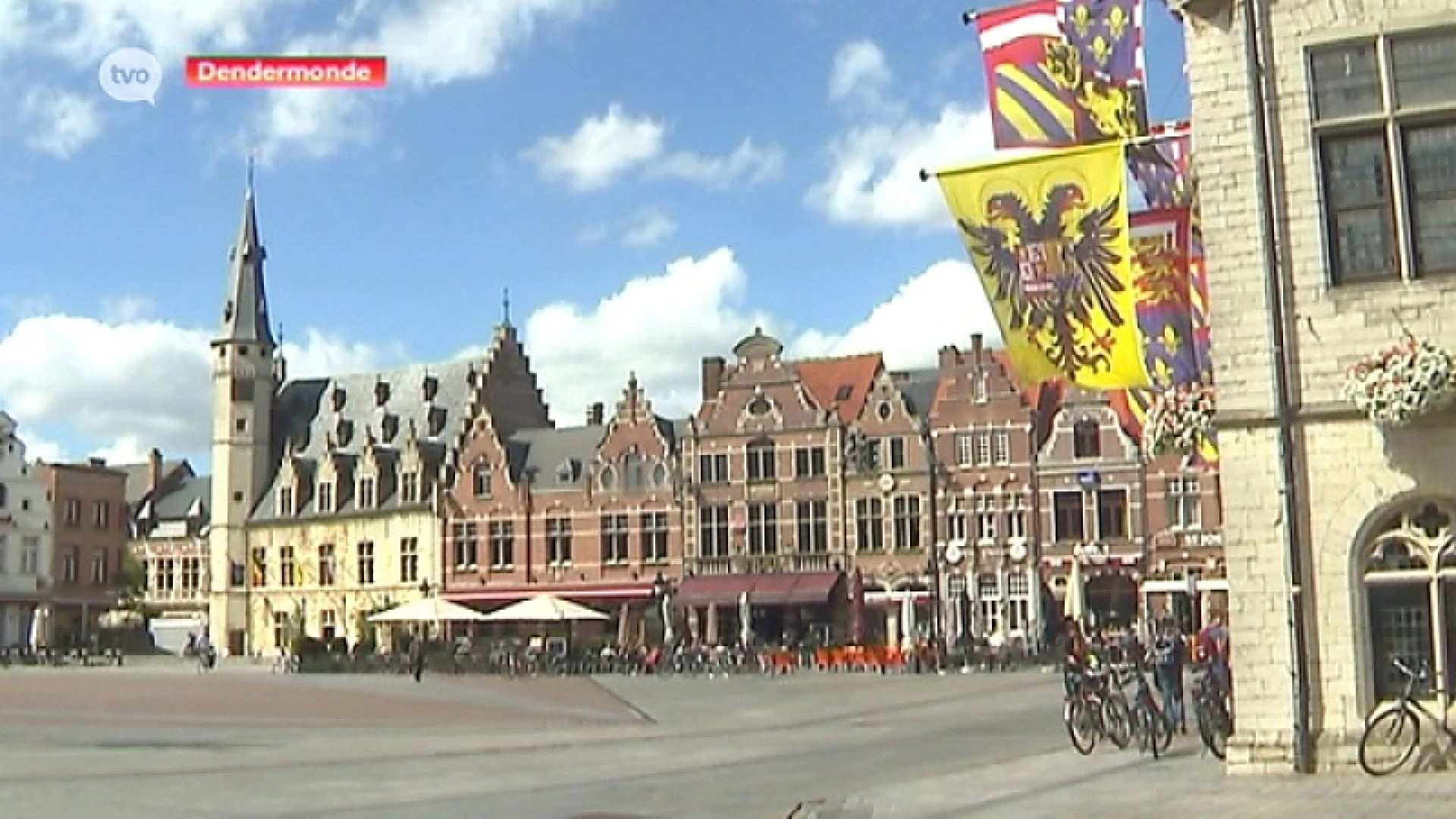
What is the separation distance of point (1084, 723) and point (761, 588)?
134 feet

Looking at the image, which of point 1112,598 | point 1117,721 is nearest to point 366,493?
point 1112,598

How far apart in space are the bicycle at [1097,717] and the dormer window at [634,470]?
46038 mm

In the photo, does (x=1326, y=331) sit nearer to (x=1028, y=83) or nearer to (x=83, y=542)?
(x=1028, y=83)

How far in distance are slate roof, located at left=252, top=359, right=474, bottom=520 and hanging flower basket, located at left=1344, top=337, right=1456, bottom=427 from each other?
60.3 m

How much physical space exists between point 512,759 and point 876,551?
39647 millimetres

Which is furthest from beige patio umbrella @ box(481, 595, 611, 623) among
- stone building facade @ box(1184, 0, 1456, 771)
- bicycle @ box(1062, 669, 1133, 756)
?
stone building facade @ box(1184, 0, 1456, 771)

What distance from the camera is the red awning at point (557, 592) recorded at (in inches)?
2493

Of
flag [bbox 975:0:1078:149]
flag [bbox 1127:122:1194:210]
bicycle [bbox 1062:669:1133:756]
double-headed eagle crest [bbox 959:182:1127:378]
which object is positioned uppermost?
flag [bbox 975:0:1078:149]

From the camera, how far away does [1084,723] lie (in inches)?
739

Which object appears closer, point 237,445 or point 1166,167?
point 1166,167

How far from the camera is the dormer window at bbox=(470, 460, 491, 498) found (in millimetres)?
68750

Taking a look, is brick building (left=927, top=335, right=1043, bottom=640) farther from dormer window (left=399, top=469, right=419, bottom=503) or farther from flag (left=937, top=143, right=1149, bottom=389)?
flag (left=937, top=143, right=1149, bottom=389)

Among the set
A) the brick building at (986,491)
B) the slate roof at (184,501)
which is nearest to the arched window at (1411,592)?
the brick building at (986,491)

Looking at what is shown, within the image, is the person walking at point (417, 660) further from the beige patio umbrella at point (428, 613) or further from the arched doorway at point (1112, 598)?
the arched doorway at point (1112, 598)
